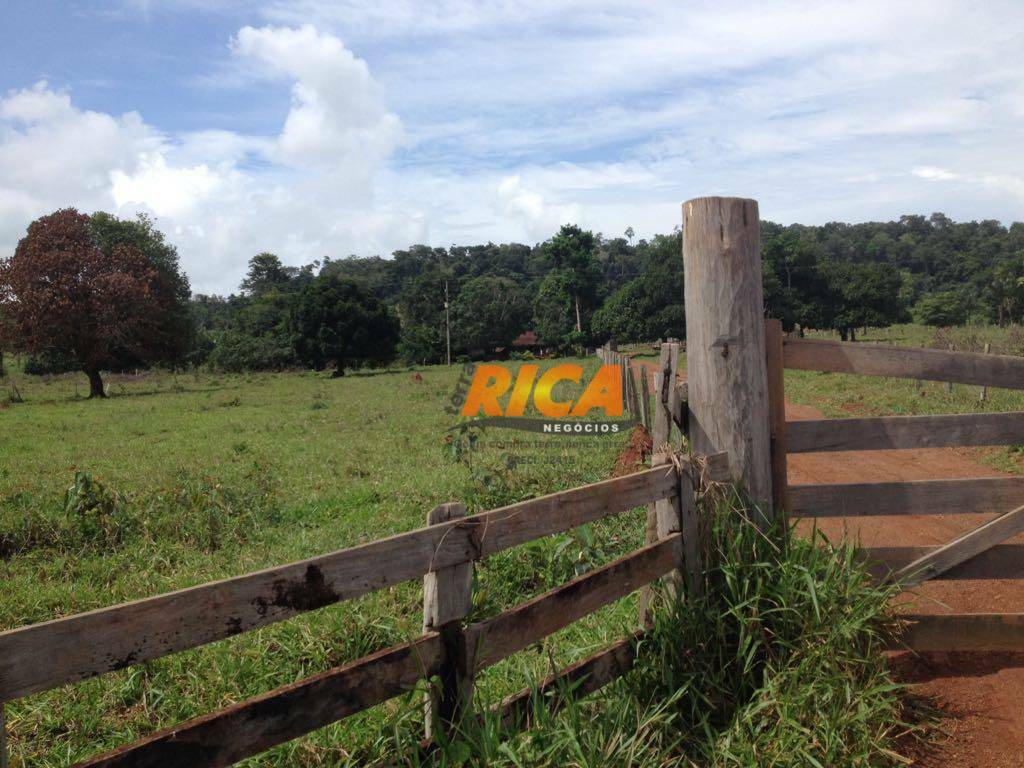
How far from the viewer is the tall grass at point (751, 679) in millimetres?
2973

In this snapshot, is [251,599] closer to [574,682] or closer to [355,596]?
[355,596]

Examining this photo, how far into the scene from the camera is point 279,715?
2180 millimetres

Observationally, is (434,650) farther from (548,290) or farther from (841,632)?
(548,290)

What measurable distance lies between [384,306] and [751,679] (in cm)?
4493

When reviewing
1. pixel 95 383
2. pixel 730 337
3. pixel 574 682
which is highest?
pixel 730 337

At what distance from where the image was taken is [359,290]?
153 ft

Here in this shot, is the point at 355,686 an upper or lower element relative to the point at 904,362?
lower

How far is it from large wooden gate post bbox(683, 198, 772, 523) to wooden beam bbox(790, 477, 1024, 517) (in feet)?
1.08

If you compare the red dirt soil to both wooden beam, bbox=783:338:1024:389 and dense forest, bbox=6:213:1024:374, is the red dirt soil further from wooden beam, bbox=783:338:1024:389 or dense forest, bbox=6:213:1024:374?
dense forest, bbox=6:213:1024:374

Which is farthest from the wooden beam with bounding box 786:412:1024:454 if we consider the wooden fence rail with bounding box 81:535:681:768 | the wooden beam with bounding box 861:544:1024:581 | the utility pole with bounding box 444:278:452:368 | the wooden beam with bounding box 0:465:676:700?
the utility pole with bounding box 444:278:452:368

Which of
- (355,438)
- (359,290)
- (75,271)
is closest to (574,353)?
(359,290)

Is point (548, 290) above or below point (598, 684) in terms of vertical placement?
above

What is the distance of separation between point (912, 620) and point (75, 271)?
113 feet

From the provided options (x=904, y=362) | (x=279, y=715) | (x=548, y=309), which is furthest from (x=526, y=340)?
(x=279, y=715)
